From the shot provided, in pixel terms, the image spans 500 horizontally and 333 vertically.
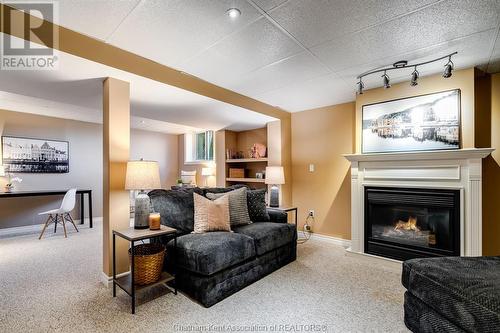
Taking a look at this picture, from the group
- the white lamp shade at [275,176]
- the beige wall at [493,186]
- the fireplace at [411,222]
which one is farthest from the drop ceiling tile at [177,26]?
the beige wall at [493,186]

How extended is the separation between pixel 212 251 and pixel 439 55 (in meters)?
2.92

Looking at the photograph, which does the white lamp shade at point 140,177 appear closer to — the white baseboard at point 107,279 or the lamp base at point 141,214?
the lamp base at point 141,214

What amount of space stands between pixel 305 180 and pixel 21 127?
5605mm

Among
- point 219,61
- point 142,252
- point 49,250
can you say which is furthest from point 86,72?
point 49,250

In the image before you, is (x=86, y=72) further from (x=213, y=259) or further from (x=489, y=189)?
(x=489, y=189)

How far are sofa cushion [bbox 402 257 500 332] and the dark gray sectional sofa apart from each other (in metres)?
1.33

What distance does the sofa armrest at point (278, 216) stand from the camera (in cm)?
334

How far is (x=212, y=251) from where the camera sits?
6.97 ft

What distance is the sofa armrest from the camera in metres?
3.34

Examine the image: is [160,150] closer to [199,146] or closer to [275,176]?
[199,146]

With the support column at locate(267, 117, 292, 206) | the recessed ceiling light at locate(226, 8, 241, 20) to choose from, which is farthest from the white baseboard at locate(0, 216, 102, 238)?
the recessed ceiling light at locate(226, 8, 241, 20)

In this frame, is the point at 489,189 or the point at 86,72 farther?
the point at 489,189

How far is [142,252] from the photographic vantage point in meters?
2.41

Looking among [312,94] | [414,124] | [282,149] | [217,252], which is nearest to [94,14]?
[217,252]
